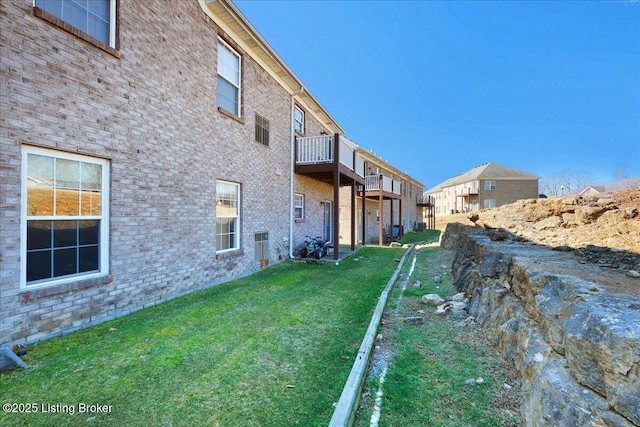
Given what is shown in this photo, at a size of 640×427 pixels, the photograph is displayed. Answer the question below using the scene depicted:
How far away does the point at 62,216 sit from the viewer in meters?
4.13

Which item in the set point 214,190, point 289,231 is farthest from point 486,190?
point 214,190

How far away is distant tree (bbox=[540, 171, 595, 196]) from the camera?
44156 millimetres

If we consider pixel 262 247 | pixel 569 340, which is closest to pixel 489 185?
pixel 262 247

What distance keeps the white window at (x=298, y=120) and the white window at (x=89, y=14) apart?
748cm

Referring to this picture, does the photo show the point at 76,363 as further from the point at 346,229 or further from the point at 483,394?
the point at 346,229

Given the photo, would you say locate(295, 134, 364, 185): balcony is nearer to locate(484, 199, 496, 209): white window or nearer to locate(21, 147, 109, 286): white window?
locate(21, 147, 109, 286): white window

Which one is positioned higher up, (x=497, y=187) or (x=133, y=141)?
(x=497, y=187)

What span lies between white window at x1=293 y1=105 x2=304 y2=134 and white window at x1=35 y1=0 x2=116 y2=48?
748 cm

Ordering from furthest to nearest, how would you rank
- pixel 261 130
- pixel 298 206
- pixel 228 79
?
pixel 298 206 < pixel 261 130 < pixel 228 79

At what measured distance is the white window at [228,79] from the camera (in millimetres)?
7344

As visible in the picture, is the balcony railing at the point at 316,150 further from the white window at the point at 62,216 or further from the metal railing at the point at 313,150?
the white window at the point at 62,216

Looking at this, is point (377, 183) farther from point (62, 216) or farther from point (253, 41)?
point (62, 216)

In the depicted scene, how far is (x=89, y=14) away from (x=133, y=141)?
1.96m

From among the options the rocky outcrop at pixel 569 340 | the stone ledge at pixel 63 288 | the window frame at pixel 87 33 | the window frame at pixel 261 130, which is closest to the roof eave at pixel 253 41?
the window frame at pixel 261 130
